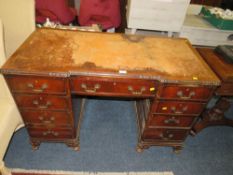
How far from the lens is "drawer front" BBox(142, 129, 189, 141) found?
4.56 ft

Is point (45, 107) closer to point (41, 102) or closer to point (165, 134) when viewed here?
point (41, 102)

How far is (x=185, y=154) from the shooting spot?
5.24ft

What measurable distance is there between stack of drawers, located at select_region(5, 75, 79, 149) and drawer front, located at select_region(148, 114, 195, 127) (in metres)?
0.58

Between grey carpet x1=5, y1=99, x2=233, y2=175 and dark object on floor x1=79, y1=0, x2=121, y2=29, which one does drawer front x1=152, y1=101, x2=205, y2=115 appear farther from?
dark object on floor x1=79, y1=0, x2=121, y2=29

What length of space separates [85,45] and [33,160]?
3.24ft

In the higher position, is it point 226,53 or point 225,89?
point 226,53

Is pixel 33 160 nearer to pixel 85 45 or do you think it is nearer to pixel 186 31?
pixel 85 45

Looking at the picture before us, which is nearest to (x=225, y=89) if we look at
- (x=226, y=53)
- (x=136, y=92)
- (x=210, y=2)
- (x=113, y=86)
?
(x=226, y=53)

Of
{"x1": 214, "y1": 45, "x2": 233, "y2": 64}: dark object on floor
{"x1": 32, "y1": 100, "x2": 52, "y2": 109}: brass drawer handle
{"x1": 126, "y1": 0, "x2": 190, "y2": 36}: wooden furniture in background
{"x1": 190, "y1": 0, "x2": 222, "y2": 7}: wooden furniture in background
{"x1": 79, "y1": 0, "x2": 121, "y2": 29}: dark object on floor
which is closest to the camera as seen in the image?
{"x1": 32, "y1": 100, "x2": 52, "y2": 109}: brass drawer handle

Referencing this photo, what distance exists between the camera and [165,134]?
4.66 ft

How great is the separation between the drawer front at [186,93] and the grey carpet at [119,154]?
666 millimetres

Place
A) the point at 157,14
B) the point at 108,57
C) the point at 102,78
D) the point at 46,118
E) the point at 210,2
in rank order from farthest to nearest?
the point at 210,2
the point at 157,14
the point at 46,118
the point at 108,57
the point at 102,78

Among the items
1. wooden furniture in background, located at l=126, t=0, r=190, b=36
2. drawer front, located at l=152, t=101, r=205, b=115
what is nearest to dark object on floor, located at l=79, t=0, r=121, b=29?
wooden furniture in background, located at l=126, t=0, r=190, b=36

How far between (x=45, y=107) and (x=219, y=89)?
121 centimetres
